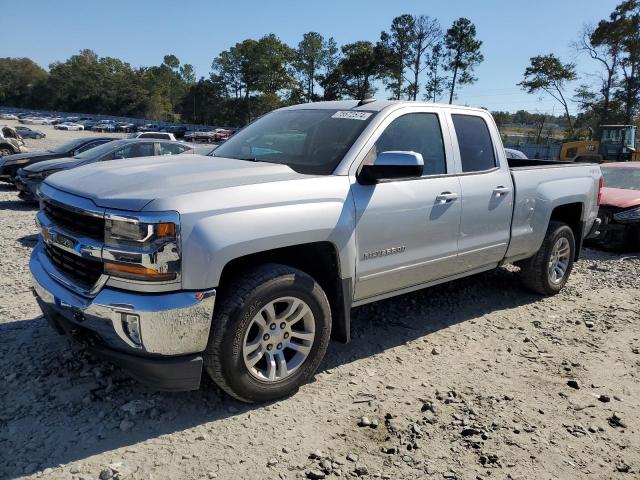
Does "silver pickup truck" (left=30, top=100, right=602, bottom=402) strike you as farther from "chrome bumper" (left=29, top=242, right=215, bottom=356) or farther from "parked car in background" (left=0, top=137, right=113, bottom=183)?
"parked car in background" (left=0, top=137, right=113, bottom=183)

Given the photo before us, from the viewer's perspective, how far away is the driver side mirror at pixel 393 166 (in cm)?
330

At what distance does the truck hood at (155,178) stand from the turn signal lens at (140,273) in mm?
306

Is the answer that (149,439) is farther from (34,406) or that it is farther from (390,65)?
(390,65)

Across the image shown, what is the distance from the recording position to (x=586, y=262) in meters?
7.45

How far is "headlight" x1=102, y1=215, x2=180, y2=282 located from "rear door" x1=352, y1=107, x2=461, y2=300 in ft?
4.18

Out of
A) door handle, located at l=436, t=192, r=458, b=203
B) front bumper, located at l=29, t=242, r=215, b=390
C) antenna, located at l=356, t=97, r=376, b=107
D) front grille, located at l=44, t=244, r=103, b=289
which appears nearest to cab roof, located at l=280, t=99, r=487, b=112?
antenna, located at l=356, t=97, r=376, b=107

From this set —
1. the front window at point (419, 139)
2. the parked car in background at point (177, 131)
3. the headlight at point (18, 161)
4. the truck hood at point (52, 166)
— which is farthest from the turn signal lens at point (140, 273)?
the parked car in background at point (177, 131)

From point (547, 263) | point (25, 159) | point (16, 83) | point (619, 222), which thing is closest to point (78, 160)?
point (25, 159)

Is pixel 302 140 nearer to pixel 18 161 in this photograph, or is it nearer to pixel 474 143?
pixel 474 143

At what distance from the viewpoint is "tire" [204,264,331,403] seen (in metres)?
2.84

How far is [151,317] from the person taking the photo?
257cm

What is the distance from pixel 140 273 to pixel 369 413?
1653 millimetres

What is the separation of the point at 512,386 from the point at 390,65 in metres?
64.4

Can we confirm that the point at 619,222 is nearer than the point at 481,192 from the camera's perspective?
No
